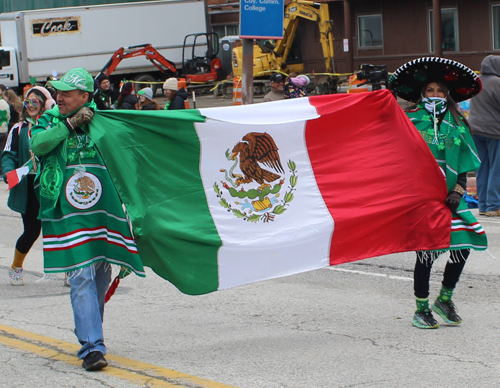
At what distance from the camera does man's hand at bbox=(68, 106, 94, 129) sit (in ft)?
14.7

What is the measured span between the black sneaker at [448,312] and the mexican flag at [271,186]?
1.52 feet

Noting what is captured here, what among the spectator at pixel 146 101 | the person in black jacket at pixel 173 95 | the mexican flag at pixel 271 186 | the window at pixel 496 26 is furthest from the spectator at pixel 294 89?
the window at pixel 496 26

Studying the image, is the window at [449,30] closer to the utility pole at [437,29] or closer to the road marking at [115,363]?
the utility pole at [437,29]

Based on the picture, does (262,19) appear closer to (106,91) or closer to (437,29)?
(106,91)

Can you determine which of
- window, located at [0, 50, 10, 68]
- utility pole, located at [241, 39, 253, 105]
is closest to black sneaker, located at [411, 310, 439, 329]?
utility pole, located at [241, 39, 253, 105]

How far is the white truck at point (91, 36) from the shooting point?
29422 millimetres

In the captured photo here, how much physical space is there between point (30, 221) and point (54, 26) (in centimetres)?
2440

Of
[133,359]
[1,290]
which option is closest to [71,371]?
[133,359]

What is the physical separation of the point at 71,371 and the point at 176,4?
2876 centimetres

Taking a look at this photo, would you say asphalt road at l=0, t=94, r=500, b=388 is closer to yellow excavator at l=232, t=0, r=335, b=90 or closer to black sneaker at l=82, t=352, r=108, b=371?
black sneaker at l=82, t=352, r=108, b=371

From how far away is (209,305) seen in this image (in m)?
6.10

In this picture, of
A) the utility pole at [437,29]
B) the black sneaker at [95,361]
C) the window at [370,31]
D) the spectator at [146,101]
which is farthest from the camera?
the window at [370,31]

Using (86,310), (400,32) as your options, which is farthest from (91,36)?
(86,310)

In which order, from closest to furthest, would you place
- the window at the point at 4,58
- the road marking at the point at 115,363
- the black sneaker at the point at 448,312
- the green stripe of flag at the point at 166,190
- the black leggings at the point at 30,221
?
the road marking at the point at 115,363, the green stripe of flag at the point at 166,190, the black sneaker at the point at 448,312, the black leggings at the point at 30,221, the window at the point at 4,58
